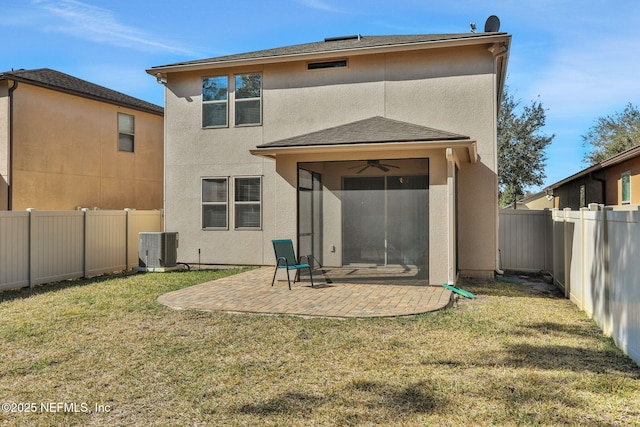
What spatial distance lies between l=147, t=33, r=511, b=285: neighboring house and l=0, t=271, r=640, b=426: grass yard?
3055mm

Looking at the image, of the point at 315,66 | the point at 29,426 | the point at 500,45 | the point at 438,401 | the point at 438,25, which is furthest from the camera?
the point at 438,25

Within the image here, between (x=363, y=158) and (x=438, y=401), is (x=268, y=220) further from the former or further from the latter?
(x=438, y=401)

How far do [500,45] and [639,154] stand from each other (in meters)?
5.87

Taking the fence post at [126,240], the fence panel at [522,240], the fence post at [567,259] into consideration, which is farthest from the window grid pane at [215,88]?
the fence post at [567,259]

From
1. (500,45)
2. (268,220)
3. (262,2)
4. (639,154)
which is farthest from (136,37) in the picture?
(639,154)

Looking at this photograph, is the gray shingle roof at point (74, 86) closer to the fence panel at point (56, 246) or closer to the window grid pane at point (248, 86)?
the fence panel at point (56, 246)

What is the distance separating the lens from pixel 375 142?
28.9 feet

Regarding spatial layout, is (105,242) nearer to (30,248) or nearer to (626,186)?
(30,248)

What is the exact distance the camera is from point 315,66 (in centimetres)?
1223

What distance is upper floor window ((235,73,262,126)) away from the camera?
41.6 ft

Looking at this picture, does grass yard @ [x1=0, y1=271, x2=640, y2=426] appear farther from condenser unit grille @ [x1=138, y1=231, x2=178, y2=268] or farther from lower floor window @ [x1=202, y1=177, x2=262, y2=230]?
lower floor window @ [x1=202, y1=177, x2=262, y2=230]

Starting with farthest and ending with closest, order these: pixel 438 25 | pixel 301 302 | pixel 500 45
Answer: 1. pixel 438 25
2. pixel 500 45
3. pixel 301 302

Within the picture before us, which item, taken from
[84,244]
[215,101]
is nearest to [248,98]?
[215,101]

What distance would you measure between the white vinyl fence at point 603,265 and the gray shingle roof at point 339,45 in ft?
16.4
